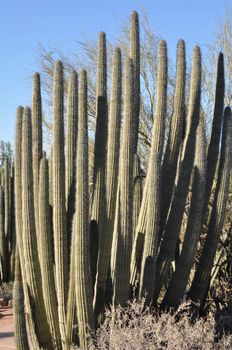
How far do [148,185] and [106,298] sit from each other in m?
1.22

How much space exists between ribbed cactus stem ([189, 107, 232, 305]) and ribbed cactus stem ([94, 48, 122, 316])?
1187 mm

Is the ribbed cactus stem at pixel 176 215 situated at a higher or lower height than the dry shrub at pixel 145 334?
higher

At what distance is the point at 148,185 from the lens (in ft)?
18.9

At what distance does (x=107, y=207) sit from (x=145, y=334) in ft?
4.78

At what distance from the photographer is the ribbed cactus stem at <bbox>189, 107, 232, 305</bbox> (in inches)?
246

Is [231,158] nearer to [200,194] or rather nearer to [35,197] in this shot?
[200,194]

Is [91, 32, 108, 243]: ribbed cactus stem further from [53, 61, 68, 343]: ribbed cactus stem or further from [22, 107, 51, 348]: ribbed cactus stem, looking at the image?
[22, 107, 51, 348]: ribbed cactus stem

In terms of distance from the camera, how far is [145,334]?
4.87 metres

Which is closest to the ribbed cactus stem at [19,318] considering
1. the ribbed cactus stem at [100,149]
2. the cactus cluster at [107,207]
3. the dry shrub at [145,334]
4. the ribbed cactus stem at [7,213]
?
the cactus cluster at [107,207]

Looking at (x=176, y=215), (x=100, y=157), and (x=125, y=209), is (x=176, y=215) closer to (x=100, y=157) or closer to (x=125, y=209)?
(x=125, y=209)

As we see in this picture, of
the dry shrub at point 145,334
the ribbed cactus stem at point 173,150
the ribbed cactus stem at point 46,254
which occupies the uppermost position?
the ribbed cactus stem at point 173,150

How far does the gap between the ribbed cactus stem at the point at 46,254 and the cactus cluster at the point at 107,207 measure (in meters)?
0.01

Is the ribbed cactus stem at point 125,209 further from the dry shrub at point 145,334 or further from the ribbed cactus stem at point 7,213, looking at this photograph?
the ribbed cactus stem at point 7,213

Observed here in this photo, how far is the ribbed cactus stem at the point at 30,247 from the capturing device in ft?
19.0
